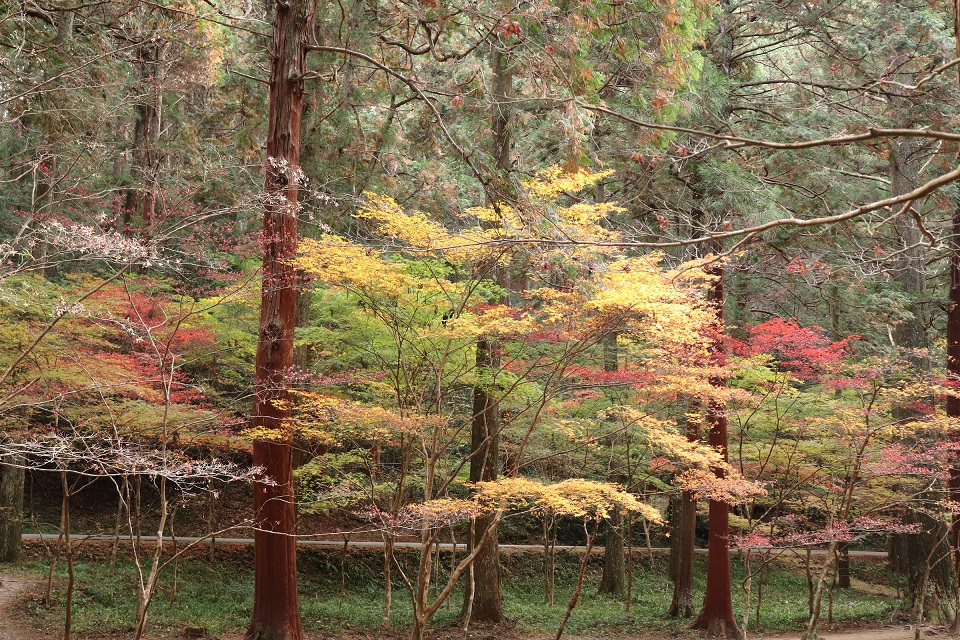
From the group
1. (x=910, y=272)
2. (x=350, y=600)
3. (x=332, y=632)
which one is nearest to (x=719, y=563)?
(x=332, y=632)

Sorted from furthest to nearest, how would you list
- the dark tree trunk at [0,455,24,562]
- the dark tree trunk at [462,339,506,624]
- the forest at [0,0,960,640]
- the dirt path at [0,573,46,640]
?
the dark tree trunk at [0,455,24,562], the dark tree trunk at [462,339,506,624], the dirt path at [0,573,46,640], the forest at [0,0,960,640]

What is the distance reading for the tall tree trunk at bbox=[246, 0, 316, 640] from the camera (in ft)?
26.9

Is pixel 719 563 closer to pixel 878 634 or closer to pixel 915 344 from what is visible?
pixel 878 634

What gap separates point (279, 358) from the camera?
27.3 feet

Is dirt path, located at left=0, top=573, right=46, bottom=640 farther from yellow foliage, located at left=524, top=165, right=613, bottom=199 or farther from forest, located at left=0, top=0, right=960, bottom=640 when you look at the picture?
yellow foliage, located at left=524, top=165, right=613, bottom=199

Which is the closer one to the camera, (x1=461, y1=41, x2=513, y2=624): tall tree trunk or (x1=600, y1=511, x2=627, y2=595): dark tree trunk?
(x1=461, y1=41, x2=513, y2=624): tall tree trunk

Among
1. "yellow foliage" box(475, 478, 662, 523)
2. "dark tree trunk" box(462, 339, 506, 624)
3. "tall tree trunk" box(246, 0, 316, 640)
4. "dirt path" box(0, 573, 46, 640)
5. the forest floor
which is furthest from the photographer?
"dark tree trunk" box(462, 339, 506, 624)

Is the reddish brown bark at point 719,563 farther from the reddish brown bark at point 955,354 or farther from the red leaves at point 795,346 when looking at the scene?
the reddish brown bark at point 955,354

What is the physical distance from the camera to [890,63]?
1218 cm

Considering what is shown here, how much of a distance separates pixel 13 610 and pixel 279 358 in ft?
17.9

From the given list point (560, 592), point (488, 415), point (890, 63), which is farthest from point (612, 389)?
point (890, 63)

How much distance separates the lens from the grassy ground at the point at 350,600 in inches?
420

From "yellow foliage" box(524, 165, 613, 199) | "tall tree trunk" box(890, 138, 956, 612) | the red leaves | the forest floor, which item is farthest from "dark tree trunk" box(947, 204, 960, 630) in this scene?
"yellow foliage" box(524, 165, 613, 199)

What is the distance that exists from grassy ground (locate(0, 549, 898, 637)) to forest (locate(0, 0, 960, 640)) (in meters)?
0.11
